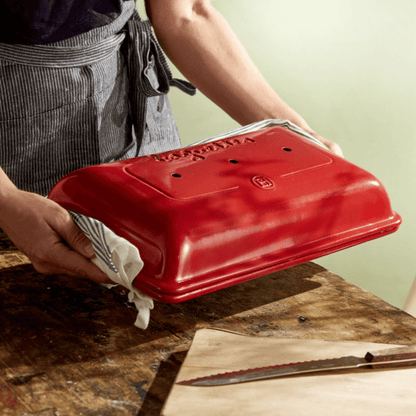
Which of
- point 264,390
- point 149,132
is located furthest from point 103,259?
point 149,132

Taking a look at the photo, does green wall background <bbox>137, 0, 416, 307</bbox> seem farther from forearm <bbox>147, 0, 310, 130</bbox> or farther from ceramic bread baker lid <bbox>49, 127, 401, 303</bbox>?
ceramic bread baker lid <bbox>49, 127, 401, 303</bbox>

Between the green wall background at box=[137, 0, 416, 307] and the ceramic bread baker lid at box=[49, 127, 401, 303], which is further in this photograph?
the green wall background at box=[137, 0, 416, 307]

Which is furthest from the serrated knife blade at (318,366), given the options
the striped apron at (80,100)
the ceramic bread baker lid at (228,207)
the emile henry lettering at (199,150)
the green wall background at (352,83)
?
the green wall background at (352,83)

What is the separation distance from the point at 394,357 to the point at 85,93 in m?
0.70

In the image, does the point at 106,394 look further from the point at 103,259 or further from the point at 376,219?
the point at 376,219

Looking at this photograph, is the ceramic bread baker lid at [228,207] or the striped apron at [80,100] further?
the striped apron at [80,100]

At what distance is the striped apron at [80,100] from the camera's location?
95 centimetres

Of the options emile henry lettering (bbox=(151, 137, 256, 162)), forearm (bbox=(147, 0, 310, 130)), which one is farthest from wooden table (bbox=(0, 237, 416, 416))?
forearm (bbox=(147, 0, 310, 130))

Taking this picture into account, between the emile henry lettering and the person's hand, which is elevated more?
the emile henry lettering

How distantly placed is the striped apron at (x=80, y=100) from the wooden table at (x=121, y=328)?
21cm

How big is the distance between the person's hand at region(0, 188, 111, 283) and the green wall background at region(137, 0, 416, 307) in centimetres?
157

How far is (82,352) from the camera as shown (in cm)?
64

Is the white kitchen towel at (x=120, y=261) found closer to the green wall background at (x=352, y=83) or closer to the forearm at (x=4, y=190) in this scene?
the forearm at (x=4, y=190)

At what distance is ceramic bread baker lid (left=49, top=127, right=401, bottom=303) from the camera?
25.7 inches
